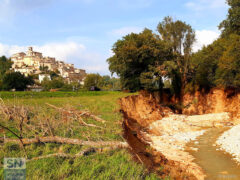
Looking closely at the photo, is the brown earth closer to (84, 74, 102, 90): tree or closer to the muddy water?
the muddy water

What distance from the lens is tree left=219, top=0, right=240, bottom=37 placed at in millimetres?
29719

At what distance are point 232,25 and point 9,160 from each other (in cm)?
3573

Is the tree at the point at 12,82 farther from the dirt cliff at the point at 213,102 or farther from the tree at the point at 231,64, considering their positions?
the tree at the point at 231,64

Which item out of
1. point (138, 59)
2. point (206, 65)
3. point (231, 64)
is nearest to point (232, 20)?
point (206, 65)

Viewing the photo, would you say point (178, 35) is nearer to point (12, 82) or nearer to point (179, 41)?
point (179, 41)

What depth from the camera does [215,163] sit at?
10.9 meters

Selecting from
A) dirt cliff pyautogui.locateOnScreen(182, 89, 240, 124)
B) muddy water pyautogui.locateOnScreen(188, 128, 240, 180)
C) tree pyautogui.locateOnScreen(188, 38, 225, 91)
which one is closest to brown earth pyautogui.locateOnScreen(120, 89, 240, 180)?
dirt cliff pyautogui.locateOnScreen(182, 89, 240, 124)

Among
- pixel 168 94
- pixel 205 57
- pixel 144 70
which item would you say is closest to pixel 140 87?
pixel 144 70

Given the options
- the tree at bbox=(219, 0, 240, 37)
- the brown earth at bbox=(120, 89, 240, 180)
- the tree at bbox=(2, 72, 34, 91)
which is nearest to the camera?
the brown earth at bbox=(120, 89, 240, 180)

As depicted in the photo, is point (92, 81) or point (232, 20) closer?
point (232, 20)

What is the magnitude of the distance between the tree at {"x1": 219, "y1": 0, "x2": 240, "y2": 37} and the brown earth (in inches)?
393

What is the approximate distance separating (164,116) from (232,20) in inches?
733

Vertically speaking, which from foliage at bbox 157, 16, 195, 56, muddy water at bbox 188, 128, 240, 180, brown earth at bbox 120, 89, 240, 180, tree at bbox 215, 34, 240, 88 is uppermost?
foliage at bbox 157, 16, 195, 56

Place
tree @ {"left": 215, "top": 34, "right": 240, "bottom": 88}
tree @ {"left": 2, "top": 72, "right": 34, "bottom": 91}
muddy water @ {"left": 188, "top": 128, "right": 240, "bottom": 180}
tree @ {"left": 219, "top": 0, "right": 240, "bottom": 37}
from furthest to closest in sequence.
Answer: tree @ {"left": 2, "top": 72, "right": 34, "bottom": 91} → tree @ {"left": 219, "top": 0, "right": 240, "bottom": 37} → tree @ {"left": 215, "top": 34, "right": 240, "bottom": 88} → muddy water @ {"left": 188, "top": 128, "right": 240, "bottom": 180}
